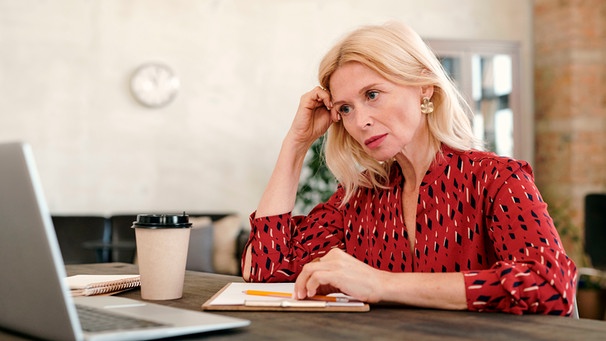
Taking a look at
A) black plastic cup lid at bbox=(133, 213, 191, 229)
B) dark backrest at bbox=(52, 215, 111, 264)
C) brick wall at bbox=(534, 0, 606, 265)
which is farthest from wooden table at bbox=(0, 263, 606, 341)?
brick wall at bbox=(534, 0, 606, 265)

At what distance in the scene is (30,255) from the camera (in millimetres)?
860

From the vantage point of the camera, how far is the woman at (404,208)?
1252 mm

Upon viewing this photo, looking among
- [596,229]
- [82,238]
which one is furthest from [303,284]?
[82,238]

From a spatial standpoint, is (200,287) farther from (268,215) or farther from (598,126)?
(598,126)

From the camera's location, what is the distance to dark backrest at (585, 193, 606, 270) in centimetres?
420

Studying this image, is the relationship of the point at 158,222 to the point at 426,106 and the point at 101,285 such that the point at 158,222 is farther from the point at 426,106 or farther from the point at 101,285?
the point at 426,106

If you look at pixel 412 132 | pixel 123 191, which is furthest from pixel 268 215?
pixel 123 191

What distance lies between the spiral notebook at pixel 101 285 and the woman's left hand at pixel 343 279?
1.22ft

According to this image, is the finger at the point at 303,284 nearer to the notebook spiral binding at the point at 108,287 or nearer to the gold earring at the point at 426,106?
the notebook spiral binding at the point at 108,287

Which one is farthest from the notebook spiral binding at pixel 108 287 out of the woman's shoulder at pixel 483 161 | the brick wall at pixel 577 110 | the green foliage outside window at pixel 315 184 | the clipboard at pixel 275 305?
the brick wall at pixel 577 110

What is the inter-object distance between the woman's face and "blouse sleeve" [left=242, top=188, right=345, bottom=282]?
12.6 inches

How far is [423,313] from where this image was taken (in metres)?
1.18

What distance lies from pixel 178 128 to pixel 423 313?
14.2 feet

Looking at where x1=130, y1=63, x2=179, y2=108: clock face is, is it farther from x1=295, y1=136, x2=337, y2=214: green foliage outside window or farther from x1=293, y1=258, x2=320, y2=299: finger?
x1=293, y1=258, x2=320, y2=299: finger
